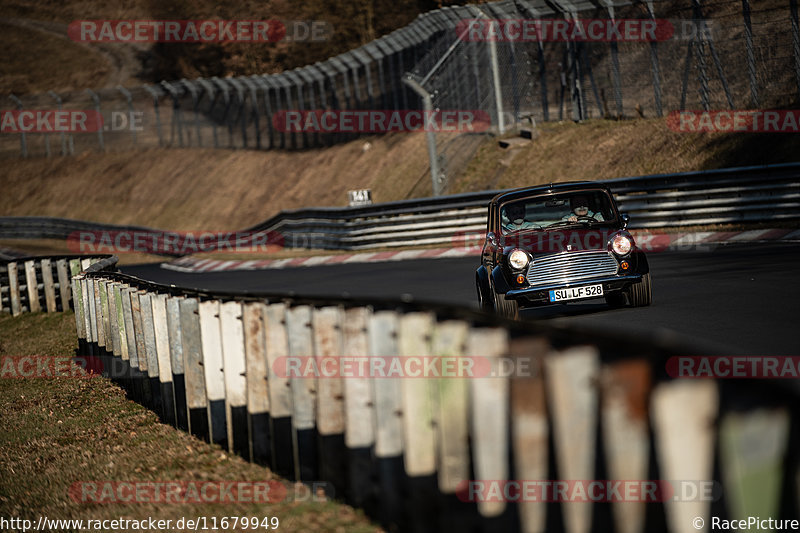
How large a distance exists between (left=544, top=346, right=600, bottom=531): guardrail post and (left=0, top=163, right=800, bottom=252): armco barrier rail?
54.3 ft

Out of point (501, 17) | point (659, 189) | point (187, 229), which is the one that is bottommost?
point (187, 229)

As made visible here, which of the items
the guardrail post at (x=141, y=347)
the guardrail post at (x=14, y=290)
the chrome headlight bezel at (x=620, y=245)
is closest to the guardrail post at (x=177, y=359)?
the guardrail post at (x=141, y=347)

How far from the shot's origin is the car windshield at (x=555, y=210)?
1166cm

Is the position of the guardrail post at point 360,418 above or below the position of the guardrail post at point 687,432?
below

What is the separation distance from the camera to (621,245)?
440 inches

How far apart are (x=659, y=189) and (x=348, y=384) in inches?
667

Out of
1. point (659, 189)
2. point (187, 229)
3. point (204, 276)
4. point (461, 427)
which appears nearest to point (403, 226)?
point (204, 276)

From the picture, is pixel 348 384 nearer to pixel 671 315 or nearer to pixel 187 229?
pixel 671 315

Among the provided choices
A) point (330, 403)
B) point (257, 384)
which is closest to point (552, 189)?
point (257, 384)

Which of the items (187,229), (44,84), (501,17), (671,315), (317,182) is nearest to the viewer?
(671,315)

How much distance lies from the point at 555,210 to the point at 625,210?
Answer: 10231mm

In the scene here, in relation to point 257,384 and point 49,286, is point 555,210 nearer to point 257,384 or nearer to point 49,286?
point 257,384

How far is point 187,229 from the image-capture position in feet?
174

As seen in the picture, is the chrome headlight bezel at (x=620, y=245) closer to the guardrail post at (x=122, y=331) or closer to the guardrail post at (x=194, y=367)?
the guardrail post at (x=122, y=331)
